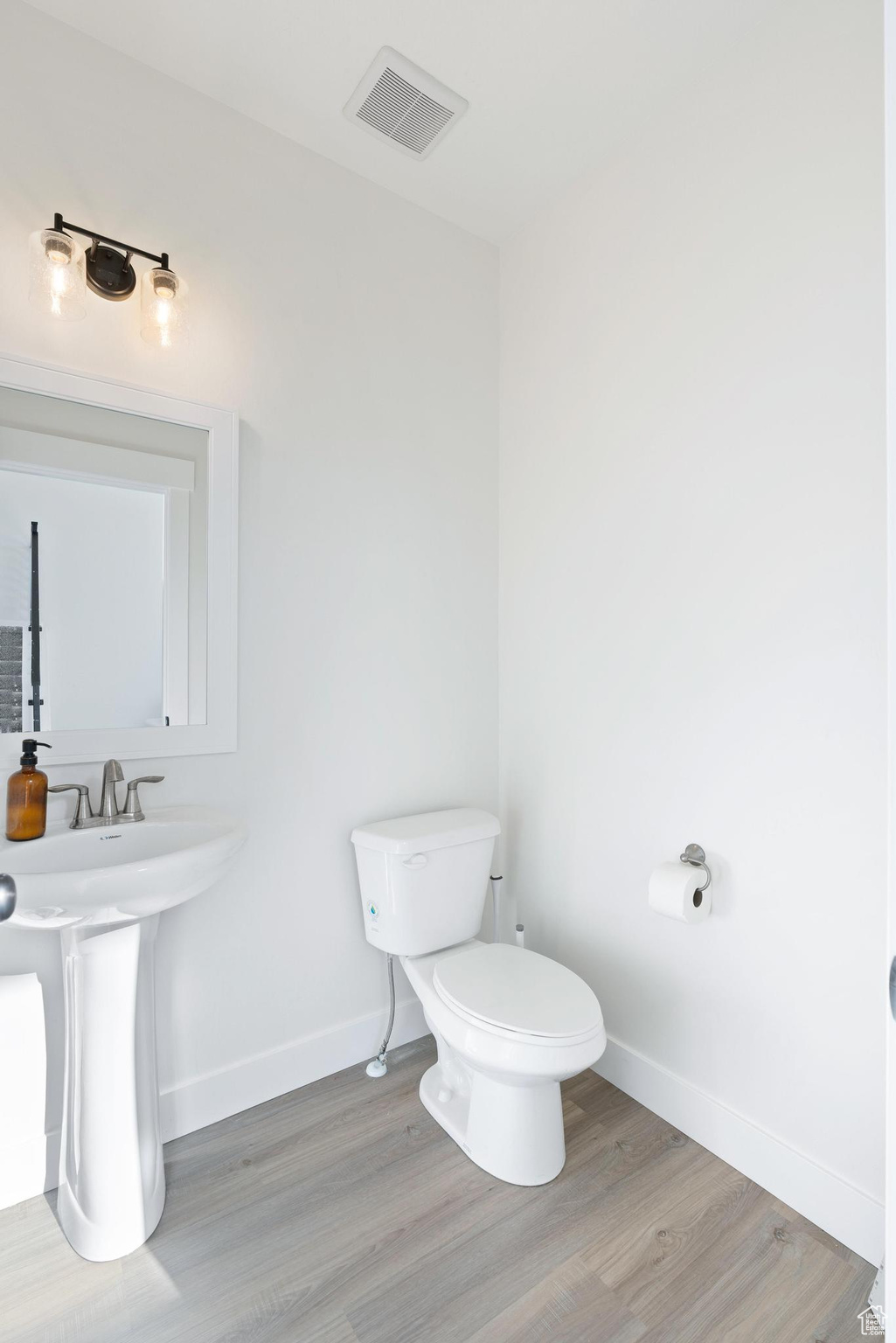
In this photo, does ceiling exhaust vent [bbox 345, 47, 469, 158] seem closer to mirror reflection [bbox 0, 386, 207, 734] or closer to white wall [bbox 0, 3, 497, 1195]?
white wall [bbox 0, 3, 497, 1195]

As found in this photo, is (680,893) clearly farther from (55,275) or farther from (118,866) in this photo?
(55,275)

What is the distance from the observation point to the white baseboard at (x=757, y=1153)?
53.2 inches

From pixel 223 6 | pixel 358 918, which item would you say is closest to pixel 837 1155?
pixel 358 918

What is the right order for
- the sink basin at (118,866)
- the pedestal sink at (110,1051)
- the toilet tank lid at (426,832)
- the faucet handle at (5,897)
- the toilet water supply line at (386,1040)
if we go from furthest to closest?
the toilet water supply line at (386,1040)
the toilet tank lid at (426,832)
the pedestal sink at (110,1051)
the sink basin at (118,866)
the faucet handle at (5,897)

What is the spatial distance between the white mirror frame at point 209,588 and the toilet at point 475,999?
54cm

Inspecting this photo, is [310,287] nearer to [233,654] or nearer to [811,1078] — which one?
[233,654]

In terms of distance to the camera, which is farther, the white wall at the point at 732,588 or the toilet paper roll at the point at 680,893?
the toilet paper roll at the point at 680,893

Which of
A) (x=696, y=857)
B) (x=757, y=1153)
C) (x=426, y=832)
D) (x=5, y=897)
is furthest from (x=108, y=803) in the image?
(x=757, y=1153)

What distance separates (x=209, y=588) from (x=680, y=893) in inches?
54.2

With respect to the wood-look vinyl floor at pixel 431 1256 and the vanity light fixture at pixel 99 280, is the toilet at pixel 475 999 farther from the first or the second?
the vanity light fixture at pixel 99 280

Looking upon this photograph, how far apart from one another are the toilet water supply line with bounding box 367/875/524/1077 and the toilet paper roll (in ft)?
2.00

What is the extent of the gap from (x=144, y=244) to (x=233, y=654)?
1.02 metres

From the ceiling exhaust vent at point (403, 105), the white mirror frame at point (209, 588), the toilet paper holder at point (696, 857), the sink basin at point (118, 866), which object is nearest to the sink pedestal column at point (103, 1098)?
the sink basin at point (118, 866)

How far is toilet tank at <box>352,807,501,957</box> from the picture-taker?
1840 mm
